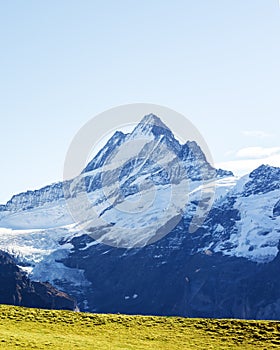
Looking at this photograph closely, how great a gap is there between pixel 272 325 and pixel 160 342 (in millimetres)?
12205

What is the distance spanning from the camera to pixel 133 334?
191 feet

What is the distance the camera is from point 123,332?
58.9 metres

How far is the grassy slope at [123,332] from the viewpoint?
2064 inches

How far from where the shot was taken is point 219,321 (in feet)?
206

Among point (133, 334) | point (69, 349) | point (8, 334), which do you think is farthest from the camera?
point (133, 334)

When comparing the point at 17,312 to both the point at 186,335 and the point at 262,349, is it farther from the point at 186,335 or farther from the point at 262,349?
the point at 262,349

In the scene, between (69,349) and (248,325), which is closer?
(69,349)

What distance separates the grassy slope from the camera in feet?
172

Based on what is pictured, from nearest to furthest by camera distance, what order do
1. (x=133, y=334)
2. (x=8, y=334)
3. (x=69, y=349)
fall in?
(x=69, y=349) → (x=8, y=334) → (x=133, y=334)

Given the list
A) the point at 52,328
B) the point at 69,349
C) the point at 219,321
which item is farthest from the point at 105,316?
the point at 69,349

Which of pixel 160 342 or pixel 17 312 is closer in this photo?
pixel 160 342

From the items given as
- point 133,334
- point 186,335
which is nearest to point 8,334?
point 133,334

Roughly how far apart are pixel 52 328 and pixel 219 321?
16815 mm

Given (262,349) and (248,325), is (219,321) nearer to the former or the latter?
(248,325)
